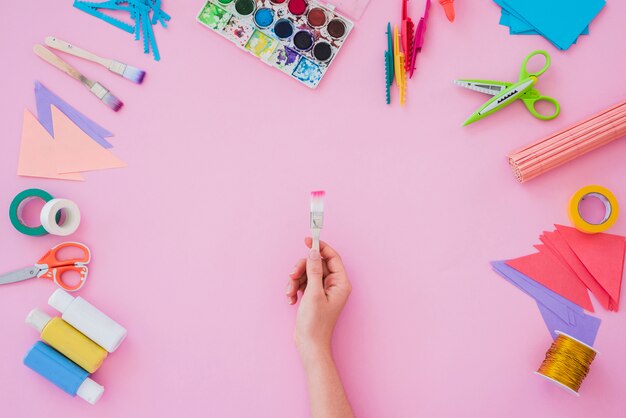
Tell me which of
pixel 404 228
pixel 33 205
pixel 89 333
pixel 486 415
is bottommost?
pixel 89 333

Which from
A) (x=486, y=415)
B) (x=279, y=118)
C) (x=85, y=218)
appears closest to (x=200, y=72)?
(x=279, y=118)

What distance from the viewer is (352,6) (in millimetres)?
1381

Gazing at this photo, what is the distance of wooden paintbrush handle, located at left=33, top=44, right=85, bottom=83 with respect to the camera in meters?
1.36

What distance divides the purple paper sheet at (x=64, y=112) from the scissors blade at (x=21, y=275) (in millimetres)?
355

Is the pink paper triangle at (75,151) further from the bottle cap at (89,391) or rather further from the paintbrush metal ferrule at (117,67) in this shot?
the bottle cap at (89,391)

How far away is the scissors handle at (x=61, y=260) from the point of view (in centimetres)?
131

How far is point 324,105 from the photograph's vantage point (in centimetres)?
137

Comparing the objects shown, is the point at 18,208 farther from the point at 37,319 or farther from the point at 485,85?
the point at 485,85

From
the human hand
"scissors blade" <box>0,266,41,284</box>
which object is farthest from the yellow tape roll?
"scissors blade" <box>0,266,41,284</box>

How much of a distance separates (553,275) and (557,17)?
0.68 metres

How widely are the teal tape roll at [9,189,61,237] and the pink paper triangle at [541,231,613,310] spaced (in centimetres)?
131

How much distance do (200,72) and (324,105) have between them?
345 millimetres

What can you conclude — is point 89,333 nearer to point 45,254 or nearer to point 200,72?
point 45,254

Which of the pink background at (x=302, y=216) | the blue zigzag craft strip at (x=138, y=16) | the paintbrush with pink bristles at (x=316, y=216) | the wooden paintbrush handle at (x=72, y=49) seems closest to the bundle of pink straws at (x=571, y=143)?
the pink background at (x=302, y=216)
